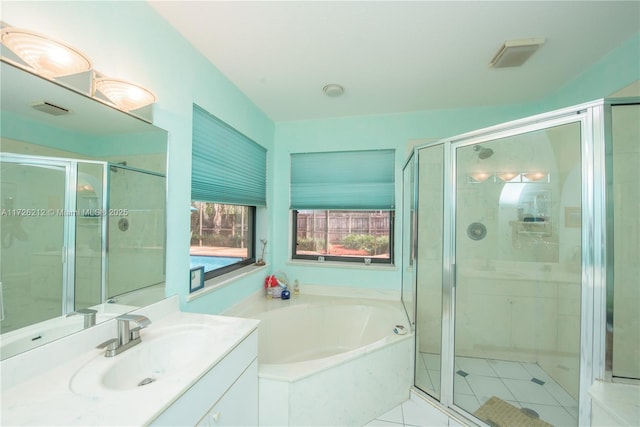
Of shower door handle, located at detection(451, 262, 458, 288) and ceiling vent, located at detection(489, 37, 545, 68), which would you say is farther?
shower door handle, located at detection(451, 262, 458, 288)

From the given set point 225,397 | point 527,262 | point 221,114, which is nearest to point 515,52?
point 527,262

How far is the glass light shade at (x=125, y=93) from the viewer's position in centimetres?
105

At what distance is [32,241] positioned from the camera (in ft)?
2.68

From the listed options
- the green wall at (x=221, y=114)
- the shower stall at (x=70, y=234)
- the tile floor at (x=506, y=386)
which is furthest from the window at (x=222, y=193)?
the tile floor at (x=506, y=386)

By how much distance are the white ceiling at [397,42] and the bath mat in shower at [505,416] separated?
236cm

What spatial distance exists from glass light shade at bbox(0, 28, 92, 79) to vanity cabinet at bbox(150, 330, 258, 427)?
3.95ft

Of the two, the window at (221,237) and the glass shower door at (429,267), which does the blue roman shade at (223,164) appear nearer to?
the window at (221,237)

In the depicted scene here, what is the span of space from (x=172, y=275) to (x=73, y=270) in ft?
1.63

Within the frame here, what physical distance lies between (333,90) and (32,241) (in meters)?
1.96

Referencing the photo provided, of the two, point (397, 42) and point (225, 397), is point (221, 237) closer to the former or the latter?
point (225, 397)

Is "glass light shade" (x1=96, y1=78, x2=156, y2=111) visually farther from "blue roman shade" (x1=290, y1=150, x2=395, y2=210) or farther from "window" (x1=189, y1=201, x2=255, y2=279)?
"blue roman shade" (x1=290, y1=150, x2=395, y2=210)

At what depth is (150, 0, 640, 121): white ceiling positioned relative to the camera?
125 centimetres

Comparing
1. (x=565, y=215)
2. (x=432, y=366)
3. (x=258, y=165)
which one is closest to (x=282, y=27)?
(x=258, y=165)

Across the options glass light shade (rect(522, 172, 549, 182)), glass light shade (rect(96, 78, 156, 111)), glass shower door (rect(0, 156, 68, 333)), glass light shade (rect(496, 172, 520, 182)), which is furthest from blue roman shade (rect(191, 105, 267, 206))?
glass light shade (rect(522, 172, 549, 182))
